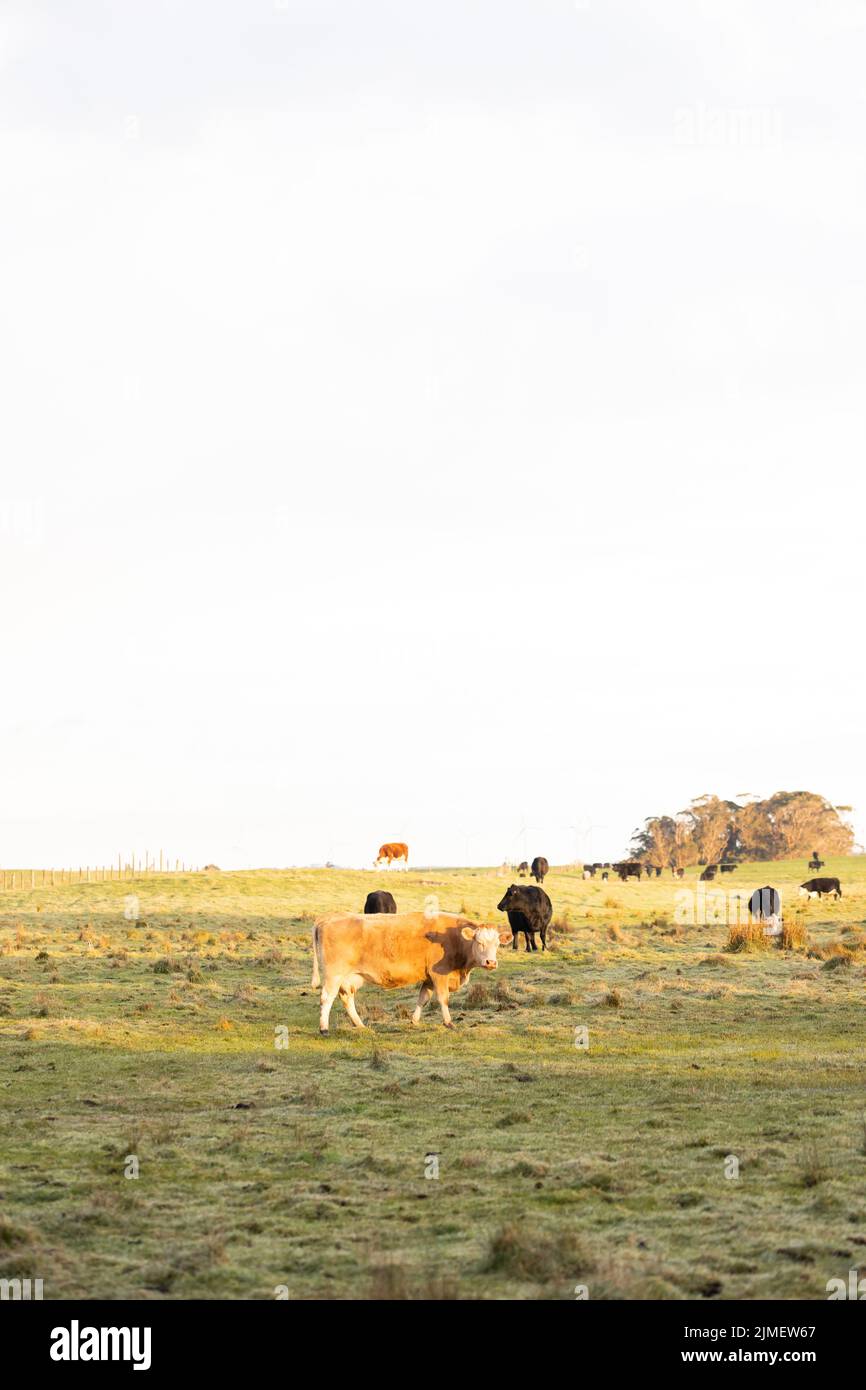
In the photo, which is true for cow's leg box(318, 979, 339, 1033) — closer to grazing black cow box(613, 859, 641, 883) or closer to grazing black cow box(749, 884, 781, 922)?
grazing black cow box(749, 884, 781, 922)

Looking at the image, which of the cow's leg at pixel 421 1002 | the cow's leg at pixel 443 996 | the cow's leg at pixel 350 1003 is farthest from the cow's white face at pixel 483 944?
the cow's leg at pixel 350 1003

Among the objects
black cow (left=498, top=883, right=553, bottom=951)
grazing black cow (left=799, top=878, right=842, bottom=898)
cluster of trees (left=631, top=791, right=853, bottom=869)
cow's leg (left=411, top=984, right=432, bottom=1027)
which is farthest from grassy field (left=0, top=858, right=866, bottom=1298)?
cluster of trees (left=631, top=791, right=853, bottom=869)

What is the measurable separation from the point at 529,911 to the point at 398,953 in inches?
707

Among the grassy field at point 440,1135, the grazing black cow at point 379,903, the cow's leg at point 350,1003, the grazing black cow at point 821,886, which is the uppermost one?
the grazing black cow at point 379,903

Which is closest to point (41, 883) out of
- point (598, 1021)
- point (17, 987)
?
point (17, 987)

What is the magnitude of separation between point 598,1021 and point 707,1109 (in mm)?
8803

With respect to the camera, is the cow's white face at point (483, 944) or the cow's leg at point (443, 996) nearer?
the cow's white face at point (483, 944)

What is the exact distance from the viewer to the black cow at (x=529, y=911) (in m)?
40.1

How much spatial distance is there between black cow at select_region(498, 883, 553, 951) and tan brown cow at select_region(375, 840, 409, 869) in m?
42.6

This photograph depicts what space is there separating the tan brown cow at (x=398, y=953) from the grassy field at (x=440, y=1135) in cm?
75

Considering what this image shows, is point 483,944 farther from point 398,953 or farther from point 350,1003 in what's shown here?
point 350,1003

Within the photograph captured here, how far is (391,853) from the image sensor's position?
274ft

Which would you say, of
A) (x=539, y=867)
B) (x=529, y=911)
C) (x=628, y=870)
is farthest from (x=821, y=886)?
(x=529, y=911)

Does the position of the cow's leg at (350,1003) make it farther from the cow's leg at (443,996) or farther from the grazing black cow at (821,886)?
the grazing black cow at (821,886)
